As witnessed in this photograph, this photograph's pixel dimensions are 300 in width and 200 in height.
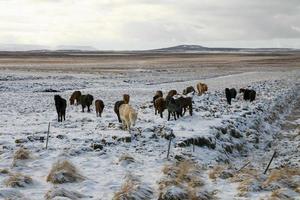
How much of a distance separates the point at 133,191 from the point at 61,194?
148 centimetres

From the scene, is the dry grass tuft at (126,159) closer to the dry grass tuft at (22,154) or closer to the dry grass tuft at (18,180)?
the dry grass tuft at (22,154)

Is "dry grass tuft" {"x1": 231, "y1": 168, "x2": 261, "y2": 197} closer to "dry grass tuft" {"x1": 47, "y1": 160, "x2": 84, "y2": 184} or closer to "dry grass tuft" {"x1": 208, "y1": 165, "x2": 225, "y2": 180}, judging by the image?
"dry grass tuft" {"x1": 208, "y1": 165, "x2": 225, "y2": 180}

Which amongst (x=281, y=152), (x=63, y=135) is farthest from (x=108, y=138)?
(x=281, y=152)

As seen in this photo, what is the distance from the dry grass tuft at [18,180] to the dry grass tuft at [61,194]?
0.98 m

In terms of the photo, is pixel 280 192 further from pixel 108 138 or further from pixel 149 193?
pixel 108 138

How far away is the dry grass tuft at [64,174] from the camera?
33.6ft

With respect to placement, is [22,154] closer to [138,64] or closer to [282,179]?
[282,179]

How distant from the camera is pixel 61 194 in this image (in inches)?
356

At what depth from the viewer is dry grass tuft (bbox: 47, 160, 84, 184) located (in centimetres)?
1024

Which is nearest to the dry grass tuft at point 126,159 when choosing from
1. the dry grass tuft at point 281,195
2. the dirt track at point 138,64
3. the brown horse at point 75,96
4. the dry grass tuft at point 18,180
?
the dry grass tuft at point 18,180

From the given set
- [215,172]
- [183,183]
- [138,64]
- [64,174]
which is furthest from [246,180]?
[138,64]

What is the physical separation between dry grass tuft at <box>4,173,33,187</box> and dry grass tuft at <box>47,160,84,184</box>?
0.50 meters

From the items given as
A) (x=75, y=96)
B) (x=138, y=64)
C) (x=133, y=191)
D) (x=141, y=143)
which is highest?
(x=133, y=191)

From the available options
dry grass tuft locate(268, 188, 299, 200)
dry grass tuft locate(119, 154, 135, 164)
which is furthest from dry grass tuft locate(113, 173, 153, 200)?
dry grass tuft locate(268, 188, 299, 200)
